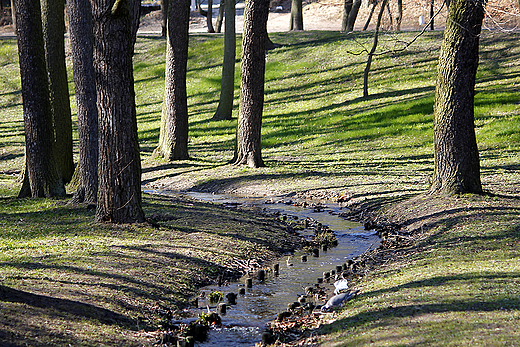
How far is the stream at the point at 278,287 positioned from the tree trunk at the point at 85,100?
4852mm

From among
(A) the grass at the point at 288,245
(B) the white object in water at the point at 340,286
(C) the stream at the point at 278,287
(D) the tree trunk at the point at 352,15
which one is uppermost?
(D) the tree trunk at the point at 352,15

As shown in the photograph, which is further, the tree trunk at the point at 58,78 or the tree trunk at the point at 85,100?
the tree trunk at the point at 58,78

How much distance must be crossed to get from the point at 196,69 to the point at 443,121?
28.3 m

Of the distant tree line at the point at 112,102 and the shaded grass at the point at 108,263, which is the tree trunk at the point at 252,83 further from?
the shaded grass at the point at 108,263

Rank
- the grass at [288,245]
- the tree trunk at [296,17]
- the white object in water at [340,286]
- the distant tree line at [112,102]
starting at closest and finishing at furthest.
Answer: the grass at [288,245] → the white object in water at [340,286] → the distant tree line at [112,102] → the tree trunk at [296,17]

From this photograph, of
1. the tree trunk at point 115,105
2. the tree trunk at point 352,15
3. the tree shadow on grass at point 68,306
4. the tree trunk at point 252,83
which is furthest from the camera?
the tree trunk at point 352,15

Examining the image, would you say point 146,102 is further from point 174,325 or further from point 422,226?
point 174,325

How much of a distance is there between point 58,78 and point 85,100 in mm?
3447

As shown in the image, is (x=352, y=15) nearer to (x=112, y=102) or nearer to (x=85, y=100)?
(x=85, y=100)

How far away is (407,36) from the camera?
119ft

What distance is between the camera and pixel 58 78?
1527 centimetres

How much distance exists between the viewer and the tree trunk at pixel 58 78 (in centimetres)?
1489

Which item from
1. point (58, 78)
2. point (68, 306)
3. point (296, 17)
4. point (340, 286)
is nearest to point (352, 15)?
point (296, 17)

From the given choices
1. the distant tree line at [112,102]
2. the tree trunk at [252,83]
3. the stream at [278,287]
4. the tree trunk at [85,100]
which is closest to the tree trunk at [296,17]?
the tree trunk at [252,83]
